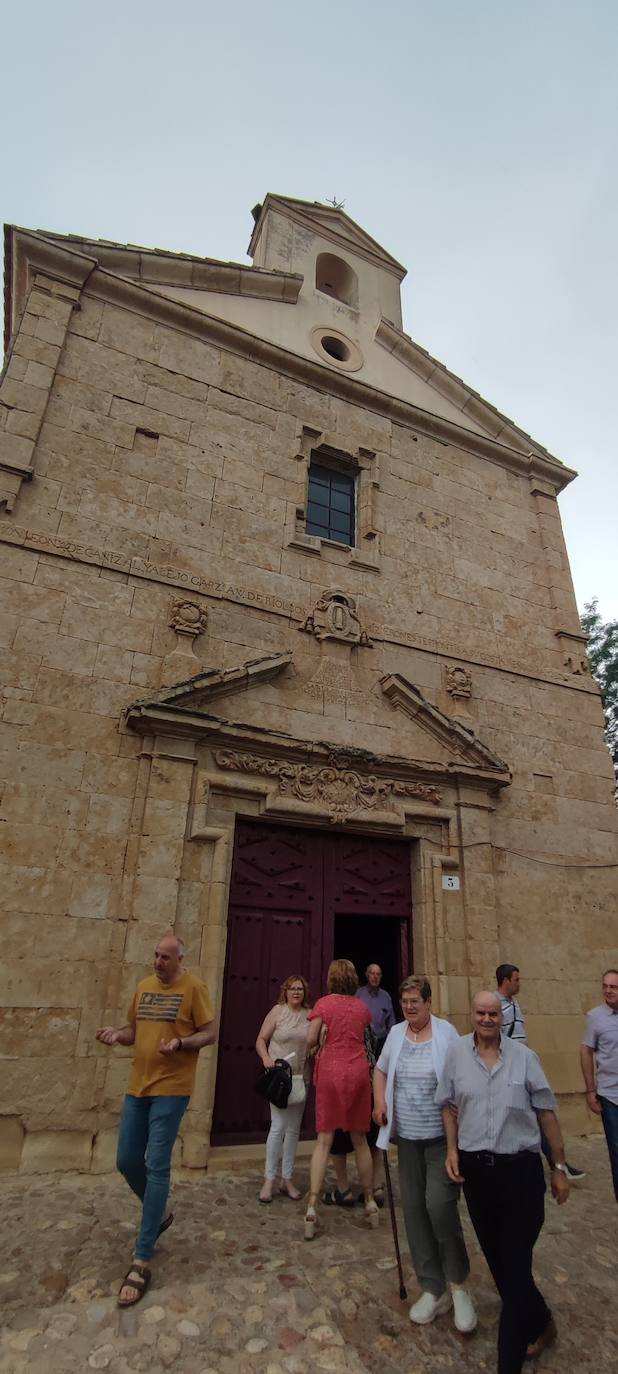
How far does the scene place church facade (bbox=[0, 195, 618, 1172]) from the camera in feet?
17.5

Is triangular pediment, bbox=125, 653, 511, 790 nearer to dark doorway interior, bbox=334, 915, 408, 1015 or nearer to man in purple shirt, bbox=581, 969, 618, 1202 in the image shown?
dark doorway interior, bbox=334, 915, 408, 1015

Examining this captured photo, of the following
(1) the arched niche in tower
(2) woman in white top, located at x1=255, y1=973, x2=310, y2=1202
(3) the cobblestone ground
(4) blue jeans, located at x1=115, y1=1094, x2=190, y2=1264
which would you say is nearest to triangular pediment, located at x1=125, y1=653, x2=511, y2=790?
(2) woman in white top, located at x1=255, y1=973, x2=310, y2=1202

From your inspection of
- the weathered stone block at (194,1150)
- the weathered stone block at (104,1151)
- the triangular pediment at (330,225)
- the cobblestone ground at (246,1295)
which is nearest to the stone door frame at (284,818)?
the weathered stone block at (194,1150)

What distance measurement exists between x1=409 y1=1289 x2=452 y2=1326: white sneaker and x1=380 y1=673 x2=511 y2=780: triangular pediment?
15.9ft

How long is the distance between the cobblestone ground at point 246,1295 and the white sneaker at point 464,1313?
0.05m

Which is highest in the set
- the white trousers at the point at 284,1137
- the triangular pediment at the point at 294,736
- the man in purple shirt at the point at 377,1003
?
the triangular pediment at the point at 294,736

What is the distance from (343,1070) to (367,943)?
4050 millimetres

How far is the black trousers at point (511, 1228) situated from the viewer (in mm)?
2521

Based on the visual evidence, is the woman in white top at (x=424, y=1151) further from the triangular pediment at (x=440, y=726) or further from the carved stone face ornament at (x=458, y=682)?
the carved stone face ornament at (x=458, y=682)

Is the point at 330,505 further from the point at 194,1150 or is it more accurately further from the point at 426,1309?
the point at 426,1309

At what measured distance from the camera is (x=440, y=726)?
7.38m

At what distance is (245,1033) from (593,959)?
4.00 m

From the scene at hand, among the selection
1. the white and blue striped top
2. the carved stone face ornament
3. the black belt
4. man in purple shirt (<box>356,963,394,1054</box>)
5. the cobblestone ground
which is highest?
the carved stone face ornament

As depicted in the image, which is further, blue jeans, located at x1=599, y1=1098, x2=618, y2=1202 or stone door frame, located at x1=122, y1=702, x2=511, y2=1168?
stone door frame, located at x1=122, y1=702, x2=511, y2=1168
